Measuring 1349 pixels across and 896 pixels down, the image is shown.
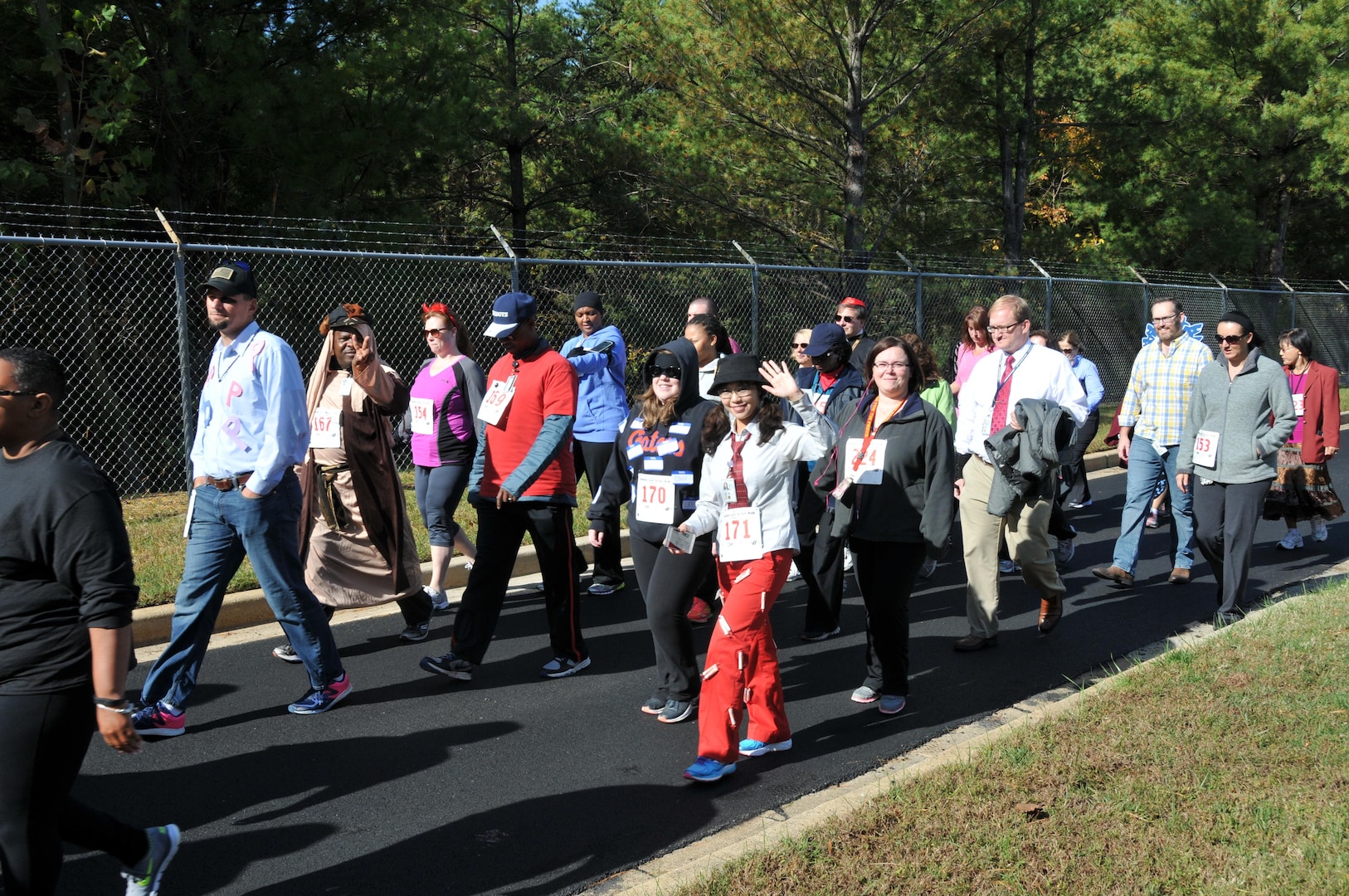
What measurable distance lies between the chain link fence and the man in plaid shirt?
15.0 ft

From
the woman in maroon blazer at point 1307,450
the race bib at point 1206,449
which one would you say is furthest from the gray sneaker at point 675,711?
the woman in maroon blazer at point 1307,450

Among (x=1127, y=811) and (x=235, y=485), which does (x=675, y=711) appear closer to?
(x=1127, y=811)

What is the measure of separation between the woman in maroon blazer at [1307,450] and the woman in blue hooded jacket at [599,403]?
4.78 metres

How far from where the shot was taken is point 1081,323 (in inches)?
795

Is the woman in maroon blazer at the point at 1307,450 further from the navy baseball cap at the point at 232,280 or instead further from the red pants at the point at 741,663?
the navy baseball cap at the point at 232,280

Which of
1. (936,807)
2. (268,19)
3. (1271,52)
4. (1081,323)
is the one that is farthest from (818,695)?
(1271,52)

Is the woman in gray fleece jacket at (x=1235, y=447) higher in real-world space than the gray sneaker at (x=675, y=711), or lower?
higher

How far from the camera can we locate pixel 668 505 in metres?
5.21

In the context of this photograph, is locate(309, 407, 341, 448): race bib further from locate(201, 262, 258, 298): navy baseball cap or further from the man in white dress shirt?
the man in white dress shirt

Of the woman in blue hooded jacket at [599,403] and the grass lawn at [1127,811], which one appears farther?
the woman in blue hooded jacket at [599,403]

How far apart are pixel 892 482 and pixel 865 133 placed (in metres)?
13.6

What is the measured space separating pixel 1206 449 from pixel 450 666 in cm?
451

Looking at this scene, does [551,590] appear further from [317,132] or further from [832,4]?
[832,4]

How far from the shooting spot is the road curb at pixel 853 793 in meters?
3.81
